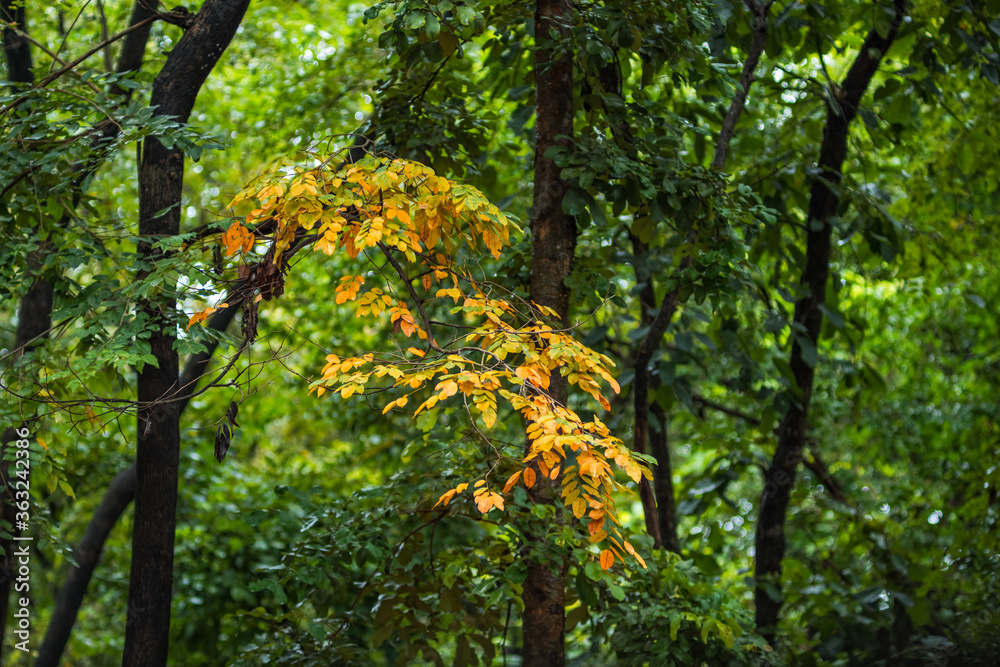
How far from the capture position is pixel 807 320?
453cm

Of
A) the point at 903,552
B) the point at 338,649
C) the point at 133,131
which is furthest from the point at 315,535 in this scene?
the point at 903,552

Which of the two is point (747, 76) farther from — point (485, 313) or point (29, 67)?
point (29, 67)

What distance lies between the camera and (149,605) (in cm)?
318

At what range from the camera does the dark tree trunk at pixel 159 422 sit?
317cm

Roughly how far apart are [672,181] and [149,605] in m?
2.62

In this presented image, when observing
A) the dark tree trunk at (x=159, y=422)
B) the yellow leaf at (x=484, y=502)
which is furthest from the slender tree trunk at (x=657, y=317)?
the dark tree trunk at (x=159, y=422)

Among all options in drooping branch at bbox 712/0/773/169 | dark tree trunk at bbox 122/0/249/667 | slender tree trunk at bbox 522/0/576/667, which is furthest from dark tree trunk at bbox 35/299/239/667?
drooping branch at bbox 712/0/773/169

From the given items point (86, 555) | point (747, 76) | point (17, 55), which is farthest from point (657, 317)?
point (17, 55)

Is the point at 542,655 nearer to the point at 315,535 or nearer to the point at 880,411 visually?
the point at 315,535

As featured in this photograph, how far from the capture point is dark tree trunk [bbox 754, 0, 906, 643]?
442cm

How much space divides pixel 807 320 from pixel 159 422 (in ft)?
11.0

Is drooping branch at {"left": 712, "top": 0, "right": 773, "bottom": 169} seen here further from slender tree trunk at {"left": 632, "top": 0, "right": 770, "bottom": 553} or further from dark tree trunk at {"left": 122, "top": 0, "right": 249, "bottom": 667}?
dark tree trunk at {"left": 122, "top": 0, "right": 249, "bottom": 667}

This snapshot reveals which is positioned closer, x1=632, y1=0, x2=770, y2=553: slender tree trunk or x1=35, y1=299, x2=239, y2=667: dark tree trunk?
x1=632, y1=0, x2=770, y2=553: slender tree trunk

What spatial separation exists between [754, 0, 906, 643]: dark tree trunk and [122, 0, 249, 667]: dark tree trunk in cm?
298
